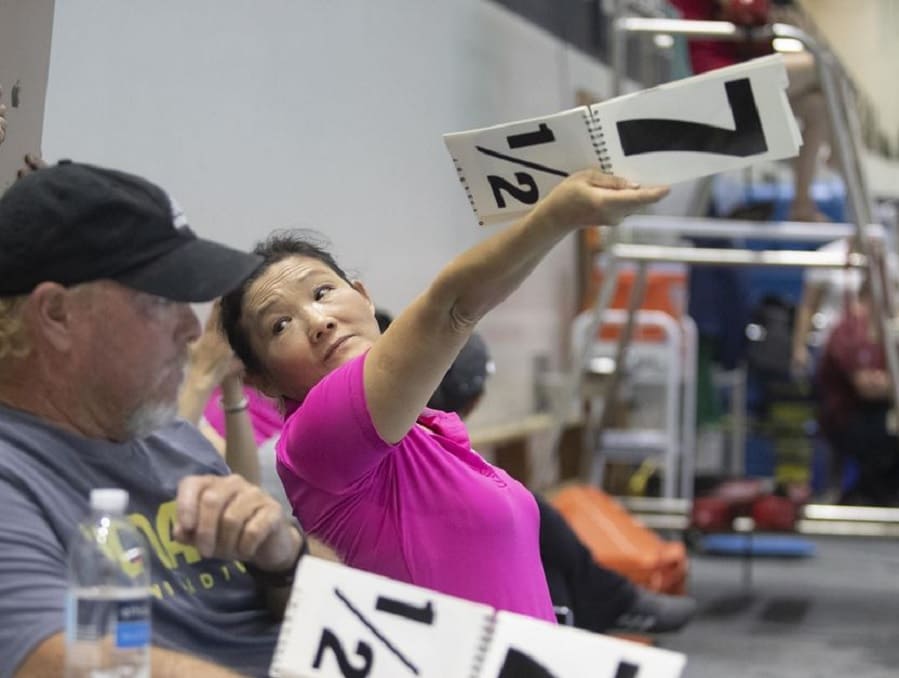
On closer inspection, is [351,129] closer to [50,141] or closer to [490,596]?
[50,141]

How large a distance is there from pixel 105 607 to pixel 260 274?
641 millimetres

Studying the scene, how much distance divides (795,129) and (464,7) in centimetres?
284

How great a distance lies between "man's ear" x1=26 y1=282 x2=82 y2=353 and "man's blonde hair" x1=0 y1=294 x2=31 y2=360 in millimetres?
14

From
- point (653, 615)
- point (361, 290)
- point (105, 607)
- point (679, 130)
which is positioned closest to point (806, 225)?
point (653, 615)

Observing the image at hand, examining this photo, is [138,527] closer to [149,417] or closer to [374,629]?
[149,417]

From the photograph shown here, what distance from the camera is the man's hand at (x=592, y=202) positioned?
1.33 metres

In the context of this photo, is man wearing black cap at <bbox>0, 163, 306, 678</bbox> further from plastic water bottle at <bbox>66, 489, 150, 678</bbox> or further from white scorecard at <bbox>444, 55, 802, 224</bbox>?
white scorecard at <bbox>444, 55, 802, 224</bbox>

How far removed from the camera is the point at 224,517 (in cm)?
119

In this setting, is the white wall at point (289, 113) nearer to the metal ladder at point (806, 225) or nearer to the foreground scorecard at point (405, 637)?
the metal ladder at point (806, 225)

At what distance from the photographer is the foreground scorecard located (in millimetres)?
1101

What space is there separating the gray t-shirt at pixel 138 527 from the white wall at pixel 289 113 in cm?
64

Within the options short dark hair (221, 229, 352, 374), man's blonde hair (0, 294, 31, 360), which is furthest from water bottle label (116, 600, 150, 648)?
short dark hair (221, 229, 352, 374)

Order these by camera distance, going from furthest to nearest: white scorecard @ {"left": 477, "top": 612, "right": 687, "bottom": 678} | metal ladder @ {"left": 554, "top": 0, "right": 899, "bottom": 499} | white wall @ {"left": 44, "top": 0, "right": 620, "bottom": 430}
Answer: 1. metal ladder @ {"left": 554, "top": 0, "right": 899, "bottom": 499}
2. white wall @ {"left": 44, "top": 0, "right": 620, "bottom": 430}
3. white scorecard @ {"left": 477, "top": 612, "right": 687, "bottom": 678}

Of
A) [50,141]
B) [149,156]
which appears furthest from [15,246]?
[149,156]
